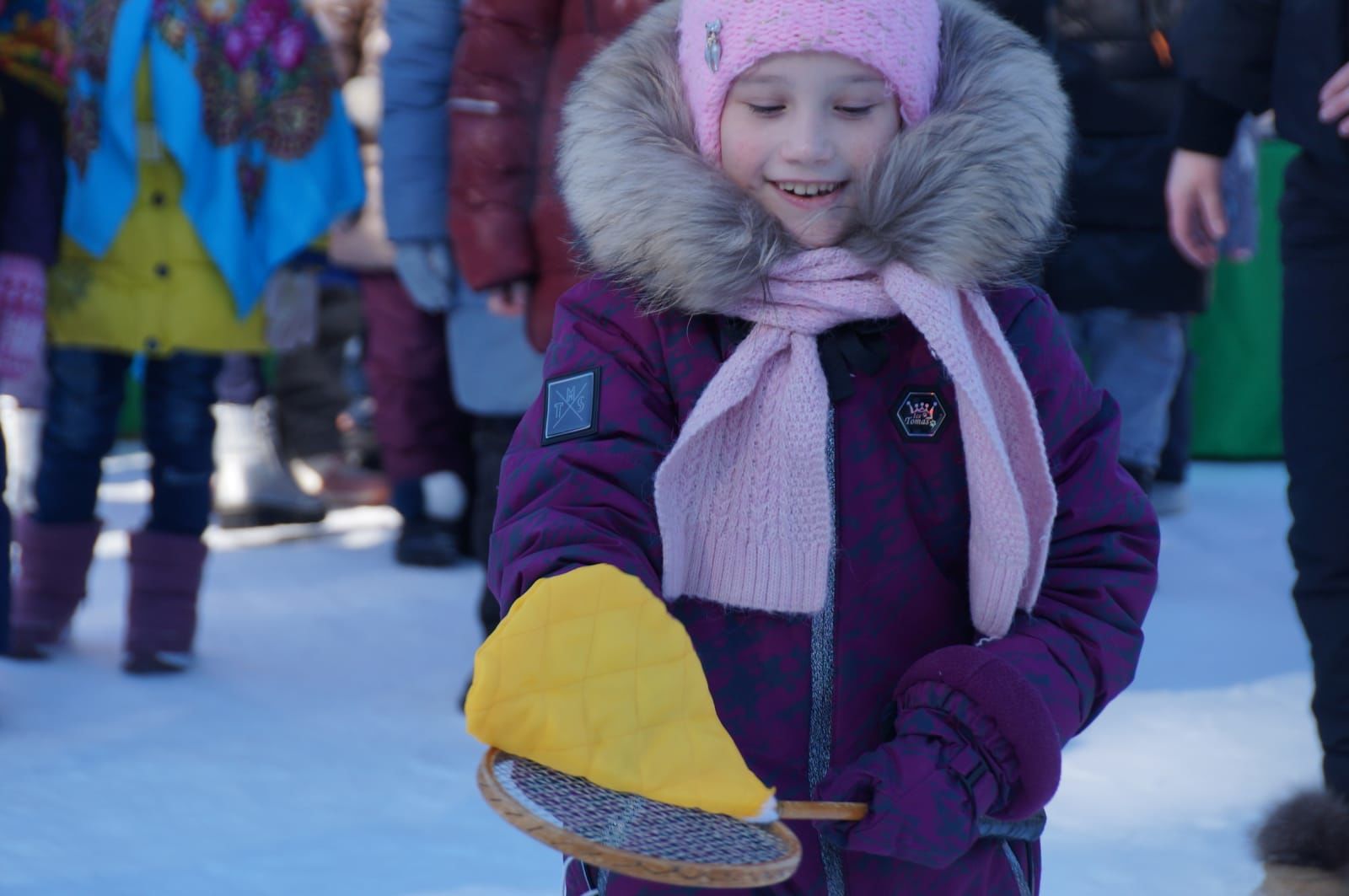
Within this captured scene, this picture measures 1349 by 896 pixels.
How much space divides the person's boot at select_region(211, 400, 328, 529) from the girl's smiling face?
3593 millimetres

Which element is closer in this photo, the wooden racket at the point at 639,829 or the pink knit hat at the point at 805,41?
the wooden racket at the point at 639,829

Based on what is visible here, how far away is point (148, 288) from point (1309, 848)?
2303 millimetres

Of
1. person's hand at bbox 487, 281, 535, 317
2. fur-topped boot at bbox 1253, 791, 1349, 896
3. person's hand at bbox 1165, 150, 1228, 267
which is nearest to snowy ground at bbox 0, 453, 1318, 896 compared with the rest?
fur-topped boot at bbox 1253, 791, 1349, 896

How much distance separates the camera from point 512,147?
2.77 meters

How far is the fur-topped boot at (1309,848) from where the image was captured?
7.27ft

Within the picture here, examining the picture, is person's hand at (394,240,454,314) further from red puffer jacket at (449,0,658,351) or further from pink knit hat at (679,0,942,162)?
pink knit hat at (679,0,942,162)

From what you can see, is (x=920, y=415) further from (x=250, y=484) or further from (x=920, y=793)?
(x=250, y=484)

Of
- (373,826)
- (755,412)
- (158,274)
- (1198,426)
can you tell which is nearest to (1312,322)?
(755,412)

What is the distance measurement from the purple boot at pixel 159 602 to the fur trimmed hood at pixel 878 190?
1902 mm

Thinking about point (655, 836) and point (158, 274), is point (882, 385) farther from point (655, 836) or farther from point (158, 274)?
point (158, 274)

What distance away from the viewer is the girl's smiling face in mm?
1600

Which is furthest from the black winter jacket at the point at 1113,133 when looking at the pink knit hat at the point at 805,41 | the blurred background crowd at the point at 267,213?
the pink knit hat at the point at 805,41

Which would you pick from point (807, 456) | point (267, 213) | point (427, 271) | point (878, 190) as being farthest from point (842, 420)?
point (267, 213)

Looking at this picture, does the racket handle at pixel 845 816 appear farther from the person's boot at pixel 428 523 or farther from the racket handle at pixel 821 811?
the person's boot at pixel 428 523
